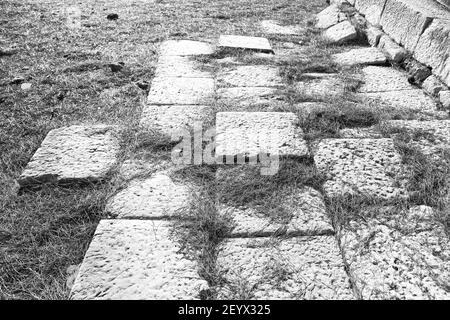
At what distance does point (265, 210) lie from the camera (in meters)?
1.73

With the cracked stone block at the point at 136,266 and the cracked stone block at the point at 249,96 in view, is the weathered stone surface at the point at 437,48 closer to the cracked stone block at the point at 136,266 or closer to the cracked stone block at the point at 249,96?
the cracked stone block at the point at 249,96

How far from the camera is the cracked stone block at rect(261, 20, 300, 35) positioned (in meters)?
4.30

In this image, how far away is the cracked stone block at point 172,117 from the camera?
2.36 meters

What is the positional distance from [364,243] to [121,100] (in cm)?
195

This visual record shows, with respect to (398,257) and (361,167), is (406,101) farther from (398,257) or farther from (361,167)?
(398,257)

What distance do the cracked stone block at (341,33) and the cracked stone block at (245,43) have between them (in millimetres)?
771

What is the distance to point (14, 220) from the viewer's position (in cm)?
168

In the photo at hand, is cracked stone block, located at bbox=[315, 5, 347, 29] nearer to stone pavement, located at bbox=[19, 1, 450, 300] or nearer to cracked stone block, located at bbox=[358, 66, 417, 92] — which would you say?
cracked stone block, located at bbox=[358, 66, 417, 92]

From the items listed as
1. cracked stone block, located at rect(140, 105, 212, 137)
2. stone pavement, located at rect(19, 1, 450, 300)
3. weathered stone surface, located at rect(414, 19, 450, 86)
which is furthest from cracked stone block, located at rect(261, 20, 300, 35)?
cracked stone block, located at rect(140, 105, 212, 137)

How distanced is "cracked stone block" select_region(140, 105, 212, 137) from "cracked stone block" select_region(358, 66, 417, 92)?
136 cm

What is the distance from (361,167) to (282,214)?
591mm
